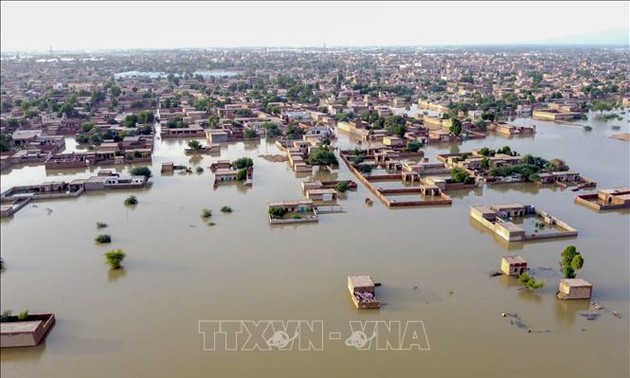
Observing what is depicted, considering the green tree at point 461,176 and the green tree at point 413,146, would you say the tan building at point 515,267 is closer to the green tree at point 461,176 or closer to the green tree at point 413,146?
the green tree at point 461,176

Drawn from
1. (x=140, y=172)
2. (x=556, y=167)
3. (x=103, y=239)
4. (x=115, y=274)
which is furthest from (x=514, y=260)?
(x=140, y=172)

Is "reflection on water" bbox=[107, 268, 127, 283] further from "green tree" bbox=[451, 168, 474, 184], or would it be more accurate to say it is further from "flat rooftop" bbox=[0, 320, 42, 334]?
"green tree" bbox=[451, 168, 474, 184]

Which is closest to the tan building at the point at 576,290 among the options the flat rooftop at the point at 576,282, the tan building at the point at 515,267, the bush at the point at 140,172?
the flat rooftop at the point at 576,282

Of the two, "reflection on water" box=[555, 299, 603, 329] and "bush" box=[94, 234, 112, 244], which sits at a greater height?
"bush" box=[94, 234, 112, 244]

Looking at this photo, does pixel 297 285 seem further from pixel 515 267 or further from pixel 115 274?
pixel 515 267

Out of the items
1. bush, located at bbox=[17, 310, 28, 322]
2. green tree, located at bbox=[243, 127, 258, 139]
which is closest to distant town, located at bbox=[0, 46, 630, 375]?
bush, located at bbox=[17, 310, 28, 322]

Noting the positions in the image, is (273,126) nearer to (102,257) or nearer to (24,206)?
(24,206)

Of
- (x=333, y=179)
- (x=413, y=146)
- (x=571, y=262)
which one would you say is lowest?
(x=333, y=179)

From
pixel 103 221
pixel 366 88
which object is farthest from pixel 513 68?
pixel 103 221
